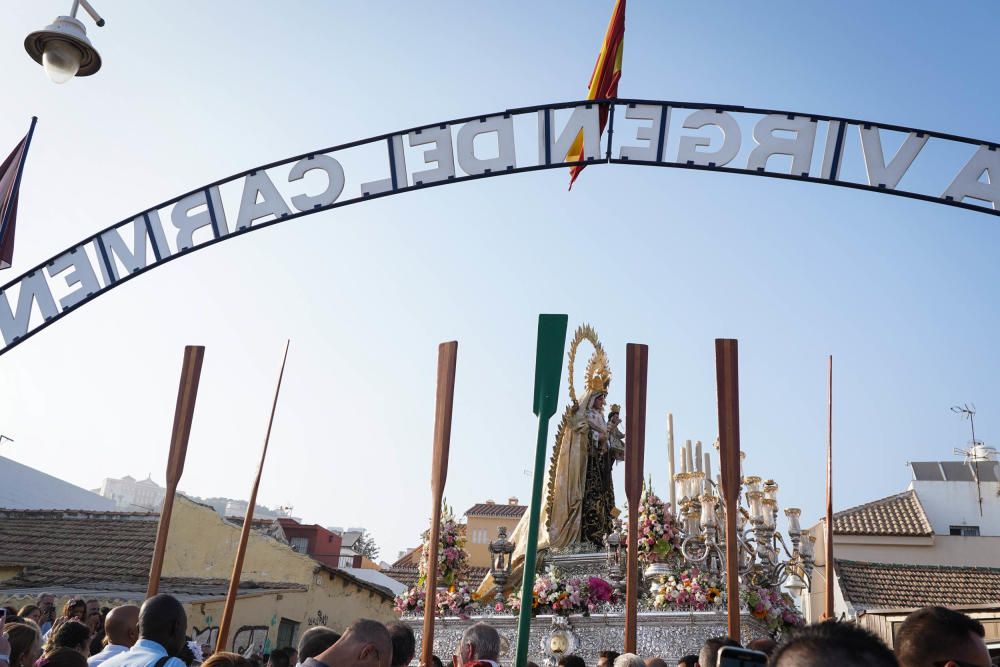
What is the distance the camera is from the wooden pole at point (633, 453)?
7648mm

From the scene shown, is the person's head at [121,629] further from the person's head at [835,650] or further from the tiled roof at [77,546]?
the tiled roof at [77,546]

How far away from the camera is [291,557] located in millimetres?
21812

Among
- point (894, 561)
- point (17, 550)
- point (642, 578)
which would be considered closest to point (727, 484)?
point (642, 578)

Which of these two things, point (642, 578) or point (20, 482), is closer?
point (642, 578)

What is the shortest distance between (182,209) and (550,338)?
4255 mm

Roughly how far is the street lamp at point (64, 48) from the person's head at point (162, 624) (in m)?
4.38

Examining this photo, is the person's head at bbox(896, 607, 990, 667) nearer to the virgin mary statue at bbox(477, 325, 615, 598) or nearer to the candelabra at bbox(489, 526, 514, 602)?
the candelabra at bbox(489, 526, 514, 602)

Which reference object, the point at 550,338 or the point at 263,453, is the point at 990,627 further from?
the point at 550,338

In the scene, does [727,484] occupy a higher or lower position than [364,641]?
higher

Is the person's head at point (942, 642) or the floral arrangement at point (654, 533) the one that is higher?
the floral arrangement at point (654, 533)

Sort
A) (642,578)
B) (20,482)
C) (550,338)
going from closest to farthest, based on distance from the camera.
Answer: (550,338)
(642,578)
(20,482)

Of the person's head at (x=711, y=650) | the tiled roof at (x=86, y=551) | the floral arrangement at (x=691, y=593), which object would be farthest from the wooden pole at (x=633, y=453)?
the tiled roof at (x=86, y=551)

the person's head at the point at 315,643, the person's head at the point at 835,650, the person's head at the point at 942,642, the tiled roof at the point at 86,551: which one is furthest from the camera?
the tiled roof at the point at 86,551

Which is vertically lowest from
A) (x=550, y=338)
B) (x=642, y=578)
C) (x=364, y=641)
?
(x=364, y=641)
